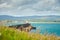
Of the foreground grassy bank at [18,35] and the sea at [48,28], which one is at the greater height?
the sea at [48,28]

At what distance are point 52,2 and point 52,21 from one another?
0.31 meters

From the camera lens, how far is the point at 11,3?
238cm

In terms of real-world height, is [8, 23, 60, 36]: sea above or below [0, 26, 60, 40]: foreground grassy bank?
above

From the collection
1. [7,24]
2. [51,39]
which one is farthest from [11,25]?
[51,39]

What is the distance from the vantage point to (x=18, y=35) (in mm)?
2256

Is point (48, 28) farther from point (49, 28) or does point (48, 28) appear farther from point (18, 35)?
point (18, 35)

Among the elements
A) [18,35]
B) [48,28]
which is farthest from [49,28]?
[18,35]

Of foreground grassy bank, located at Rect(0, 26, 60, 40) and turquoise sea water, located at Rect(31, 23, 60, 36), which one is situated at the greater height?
turquoise sea water, located at Rect(31, 23, 60, 36)

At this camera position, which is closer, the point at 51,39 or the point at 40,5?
the point at 51,39

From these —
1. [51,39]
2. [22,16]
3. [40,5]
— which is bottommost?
[51,39]

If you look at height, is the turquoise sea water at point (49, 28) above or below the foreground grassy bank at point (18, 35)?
above

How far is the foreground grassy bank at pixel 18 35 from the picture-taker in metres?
2.19

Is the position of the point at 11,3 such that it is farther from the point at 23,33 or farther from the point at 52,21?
the point at 52,21

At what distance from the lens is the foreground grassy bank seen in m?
2.19
